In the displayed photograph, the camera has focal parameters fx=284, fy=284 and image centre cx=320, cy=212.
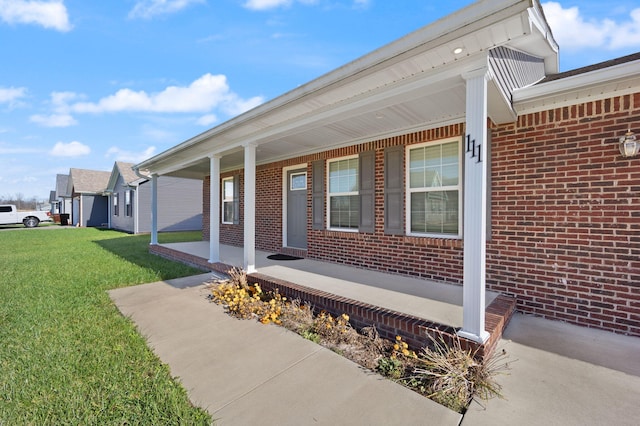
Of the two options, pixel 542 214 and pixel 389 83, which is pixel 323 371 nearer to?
pixel 389 83

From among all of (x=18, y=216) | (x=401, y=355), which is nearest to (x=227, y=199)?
(x=401, y=355)

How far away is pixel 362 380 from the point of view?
250 cm

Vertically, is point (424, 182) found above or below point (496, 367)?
above

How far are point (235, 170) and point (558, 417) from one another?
8.86 metres

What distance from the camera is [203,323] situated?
3736 mm

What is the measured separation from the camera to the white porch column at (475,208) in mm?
2543

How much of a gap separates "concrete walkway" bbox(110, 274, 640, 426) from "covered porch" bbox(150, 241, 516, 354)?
0.42 metres

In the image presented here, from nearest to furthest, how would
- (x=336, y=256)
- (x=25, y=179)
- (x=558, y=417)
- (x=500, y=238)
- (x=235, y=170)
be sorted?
1. (x=558, y=417)
2. (x=500, y=238)
3. (x=336, y=256)
4. (x=235, y=170)
5. (x=25, y=179)

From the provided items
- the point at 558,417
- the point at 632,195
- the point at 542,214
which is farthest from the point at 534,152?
the point at 558,417

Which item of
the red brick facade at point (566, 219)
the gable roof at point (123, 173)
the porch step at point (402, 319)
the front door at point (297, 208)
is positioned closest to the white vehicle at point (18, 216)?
the gable roof at point (123, 173)

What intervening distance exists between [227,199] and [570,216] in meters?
8.83

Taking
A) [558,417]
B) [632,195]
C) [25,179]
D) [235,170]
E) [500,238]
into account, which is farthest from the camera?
[25,179]

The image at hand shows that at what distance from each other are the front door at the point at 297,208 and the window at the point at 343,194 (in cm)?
93

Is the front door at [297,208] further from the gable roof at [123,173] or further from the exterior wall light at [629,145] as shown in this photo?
the gable roof at [123,173]
